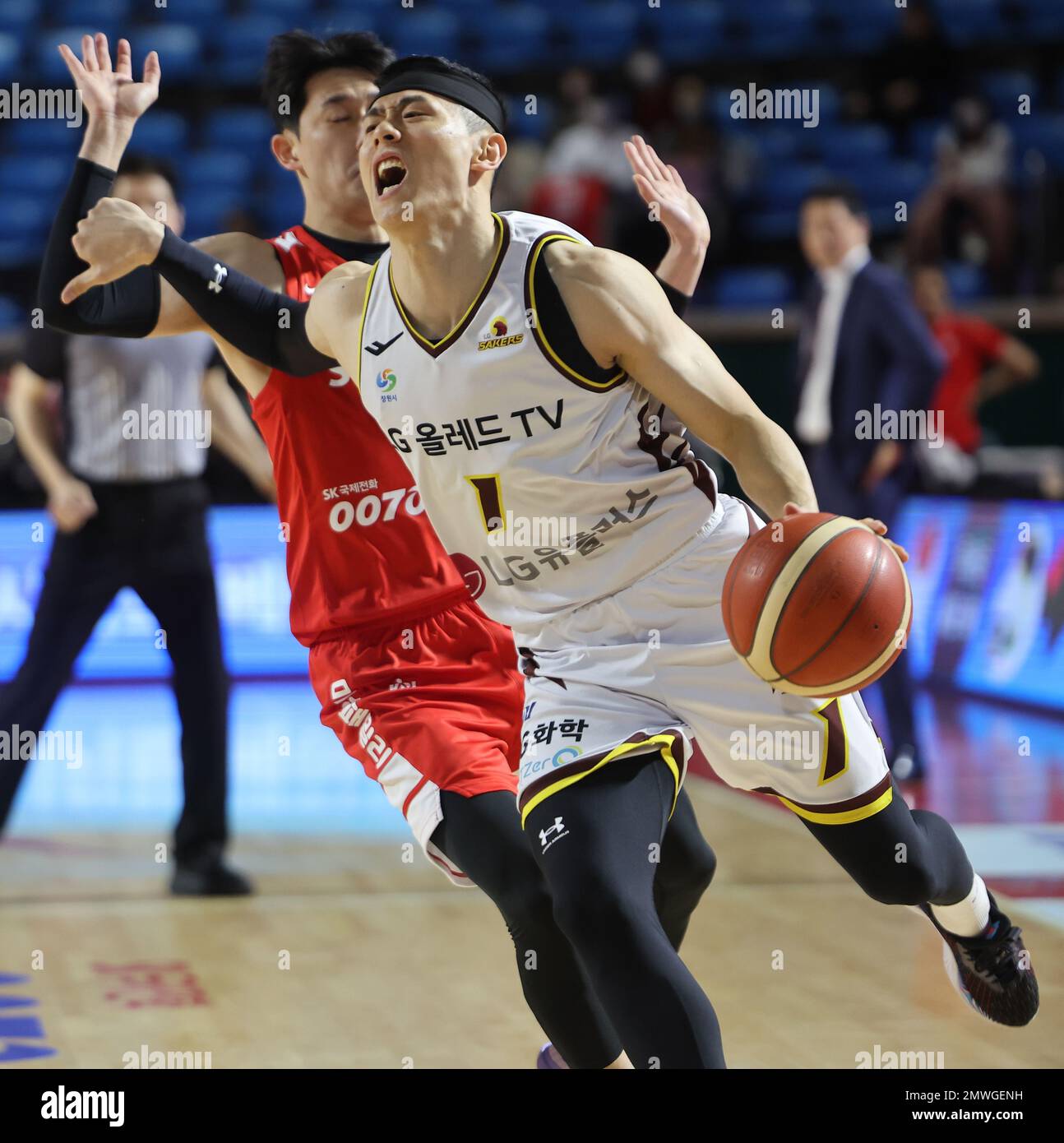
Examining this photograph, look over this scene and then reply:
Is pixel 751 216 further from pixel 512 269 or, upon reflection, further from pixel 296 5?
pixel 512 269

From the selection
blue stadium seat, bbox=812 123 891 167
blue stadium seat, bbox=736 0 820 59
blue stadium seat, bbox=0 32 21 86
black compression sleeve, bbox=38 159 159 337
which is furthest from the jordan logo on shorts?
blue stadium seat, bbox=736 0 820 59

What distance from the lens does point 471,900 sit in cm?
548

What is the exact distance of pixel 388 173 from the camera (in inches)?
120

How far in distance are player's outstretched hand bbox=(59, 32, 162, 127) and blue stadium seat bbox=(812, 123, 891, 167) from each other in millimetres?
11488

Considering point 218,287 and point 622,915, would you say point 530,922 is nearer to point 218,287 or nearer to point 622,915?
point 622,915

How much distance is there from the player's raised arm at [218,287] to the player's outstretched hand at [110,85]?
206 mm

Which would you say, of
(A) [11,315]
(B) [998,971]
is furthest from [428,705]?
(A) [11,315]

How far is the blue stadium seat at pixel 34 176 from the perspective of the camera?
13648mm

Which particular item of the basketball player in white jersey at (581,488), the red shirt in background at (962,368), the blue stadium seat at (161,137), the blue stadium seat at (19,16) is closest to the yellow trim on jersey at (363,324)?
the basketball player in white jersey at (581,488)

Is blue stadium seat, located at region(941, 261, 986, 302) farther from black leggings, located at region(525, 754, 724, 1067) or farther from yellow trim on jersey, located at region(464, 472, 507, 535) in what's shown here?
black leggings, located at region(525, 754, 724, 1067)

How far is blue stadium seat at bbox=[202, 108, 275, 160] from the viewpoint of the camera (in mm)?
14383

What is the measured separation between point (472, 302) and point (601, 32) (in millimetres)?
12780
